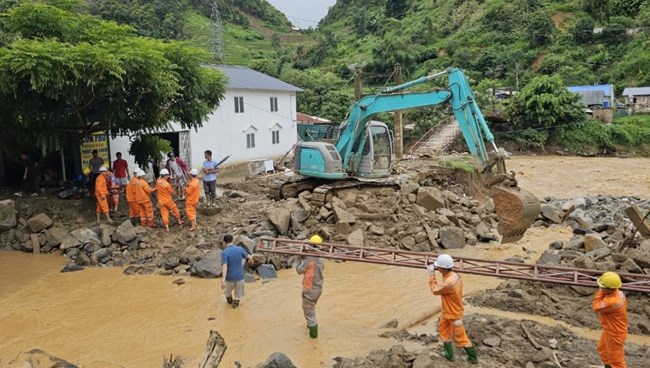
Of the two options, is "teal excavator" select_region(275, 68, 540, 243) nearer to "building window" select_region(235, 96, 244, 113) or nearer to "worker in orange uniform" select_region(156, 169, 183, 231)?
"worker in orange uniform" select_region(156, 169, 183, 231)

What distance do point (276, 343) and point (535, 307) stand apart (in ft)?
14.0

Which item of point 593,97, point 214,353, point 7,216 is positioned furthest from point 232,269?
point 593,97

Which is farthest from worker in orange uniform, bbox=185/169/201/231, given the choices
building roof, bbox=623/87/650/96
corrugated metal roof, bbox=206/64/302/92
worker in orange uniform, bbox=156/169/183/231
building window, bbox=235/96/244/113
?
building roof, bbox=623/87/650/96

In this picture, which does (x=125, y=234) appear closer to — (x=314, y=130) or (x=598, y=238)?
(x=598, y=238)

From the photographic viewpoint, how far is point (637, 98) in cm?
3797

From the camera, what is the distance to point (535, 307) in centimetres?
825

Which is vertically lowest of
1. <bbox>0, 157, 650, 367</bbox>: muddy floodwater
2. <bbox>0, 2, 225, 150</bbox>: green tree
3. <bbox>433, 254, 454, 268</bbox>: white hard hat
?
<bbox>0, 157, 650, 367</bbox>: muddy floodwater

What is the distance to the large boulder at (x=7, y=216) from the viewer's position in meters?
12.7

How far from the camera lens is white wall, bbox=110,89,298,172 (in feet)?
79.9

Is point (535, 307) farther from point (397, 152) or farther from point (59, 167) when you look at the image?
point (397, 152)

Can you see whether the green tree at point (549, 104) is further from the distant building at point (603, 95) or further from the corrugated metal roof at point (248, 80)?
the corrugated metal roof at point (248, 80)

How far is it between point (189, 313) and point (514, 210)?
19.3ft

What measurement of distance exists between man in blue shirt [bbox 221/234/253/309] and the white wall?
14597mm

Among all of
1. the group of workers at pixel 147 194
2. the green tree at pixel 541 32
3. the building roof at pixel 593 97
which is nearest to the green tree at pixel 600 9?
the green tree at pixel 541 32
